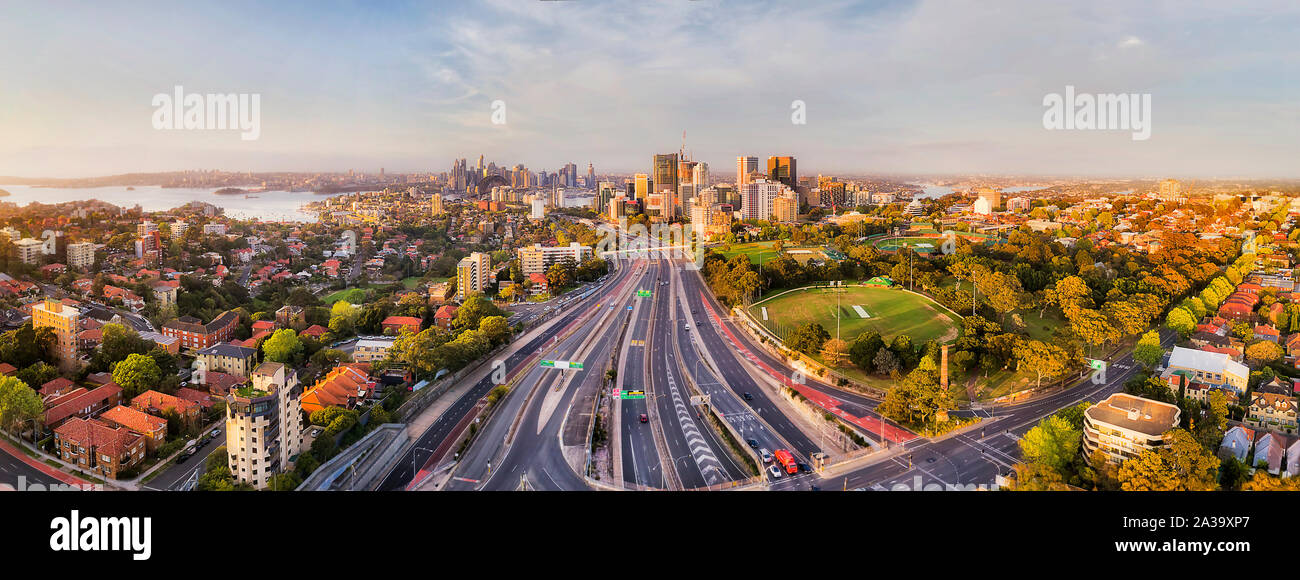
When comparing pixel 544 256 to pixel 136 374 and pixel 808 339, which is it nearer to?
pixel 808 339

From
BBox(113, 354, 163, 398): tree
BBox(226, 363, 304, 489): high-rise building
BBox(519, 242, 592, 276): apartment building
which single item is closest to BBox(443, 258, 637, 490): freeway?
BBox(226, 363, 304, 489): high-rise building

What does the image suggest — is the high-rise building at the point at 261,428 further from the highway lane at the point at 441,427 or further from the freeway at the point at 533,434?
the freeway at the point at 533,434

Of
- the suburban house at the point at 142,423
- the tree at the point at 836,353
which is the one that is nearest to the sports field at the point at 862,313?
the tree at the point at 836,353

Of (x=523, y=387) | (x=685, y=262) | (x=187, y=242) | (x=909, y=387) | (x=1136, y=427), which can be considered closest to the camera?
(x=1136, y=427)
